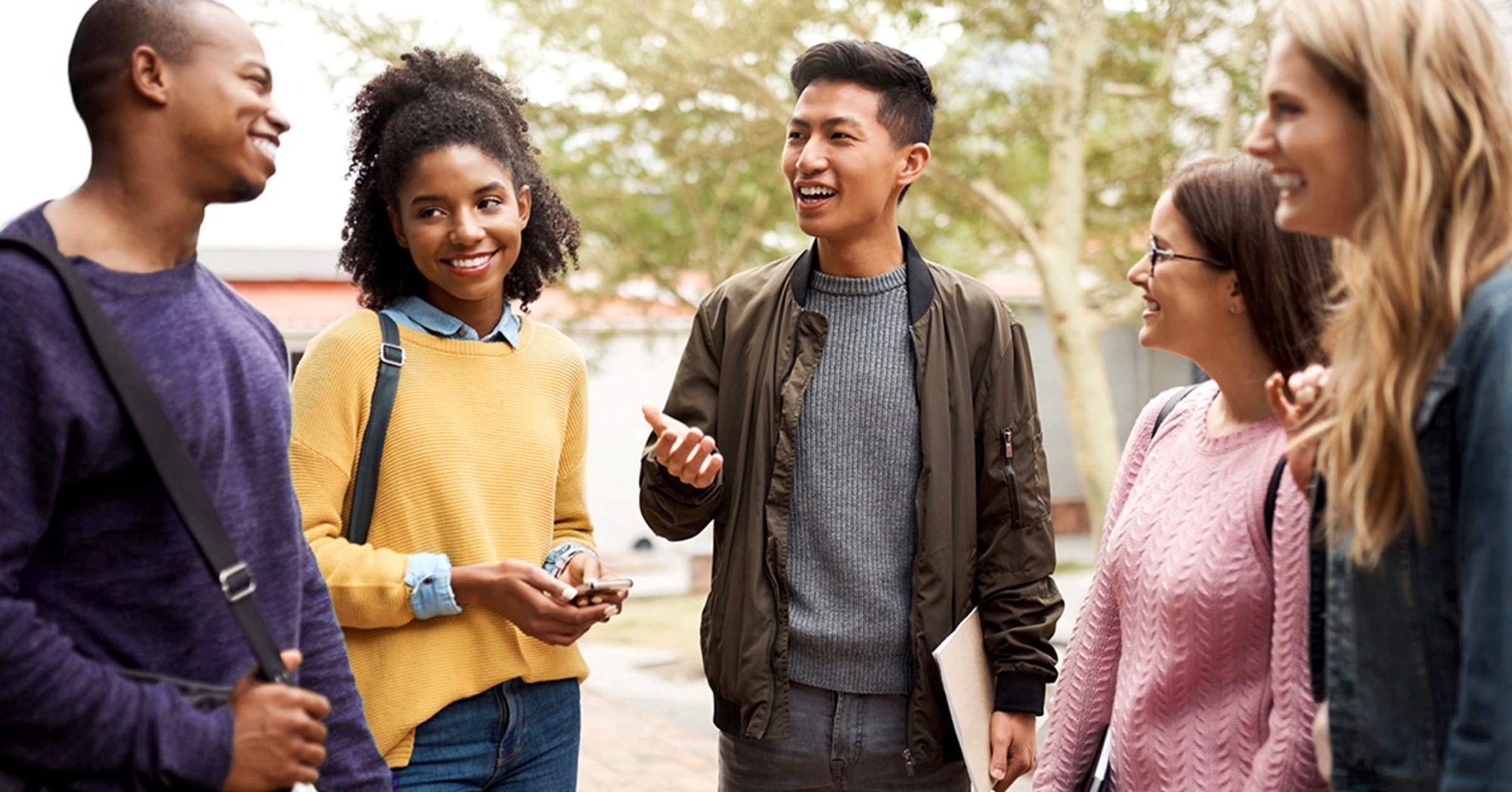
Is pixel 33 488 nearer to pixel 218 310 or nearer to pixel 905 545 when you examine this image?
pixel 218 310

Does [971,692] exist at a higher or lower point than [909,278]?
lower

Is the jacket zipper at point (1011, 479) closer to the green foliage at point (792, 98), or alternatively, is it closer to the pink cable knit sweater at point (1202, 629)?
the pink cable knit sweater at point (1202, 629)

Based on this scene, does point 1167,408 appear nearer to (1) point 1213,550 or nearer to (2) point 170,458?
(1) point 1213,550

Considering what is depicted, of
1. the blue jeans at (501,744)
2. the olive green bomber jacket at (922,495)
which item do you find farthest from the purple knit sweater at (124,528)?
the olive green bomber jacket at (922,495)

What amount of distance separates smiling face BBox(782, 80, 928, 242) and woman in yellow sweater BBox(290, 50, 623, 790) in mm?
603

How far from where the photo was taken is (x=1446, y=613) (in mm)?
1473

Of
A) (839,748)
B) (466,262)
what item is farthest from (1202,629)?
(466,262)

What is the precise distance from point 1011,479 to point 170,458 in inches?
67.0

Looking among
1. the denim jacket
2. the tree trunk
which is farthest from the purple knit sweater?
the tree trunk

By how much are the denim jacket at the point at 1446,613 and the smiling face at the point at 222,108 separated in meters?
1.58

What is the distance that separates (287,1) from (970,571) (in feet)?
24.3

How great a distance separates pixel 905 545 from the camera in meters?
2.71

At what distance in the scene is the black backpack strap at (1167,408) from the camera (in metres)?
2.55

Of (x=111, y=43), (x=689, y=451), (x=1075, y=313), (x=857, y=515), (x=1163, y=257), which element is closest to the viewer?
(x=111, y=43)
